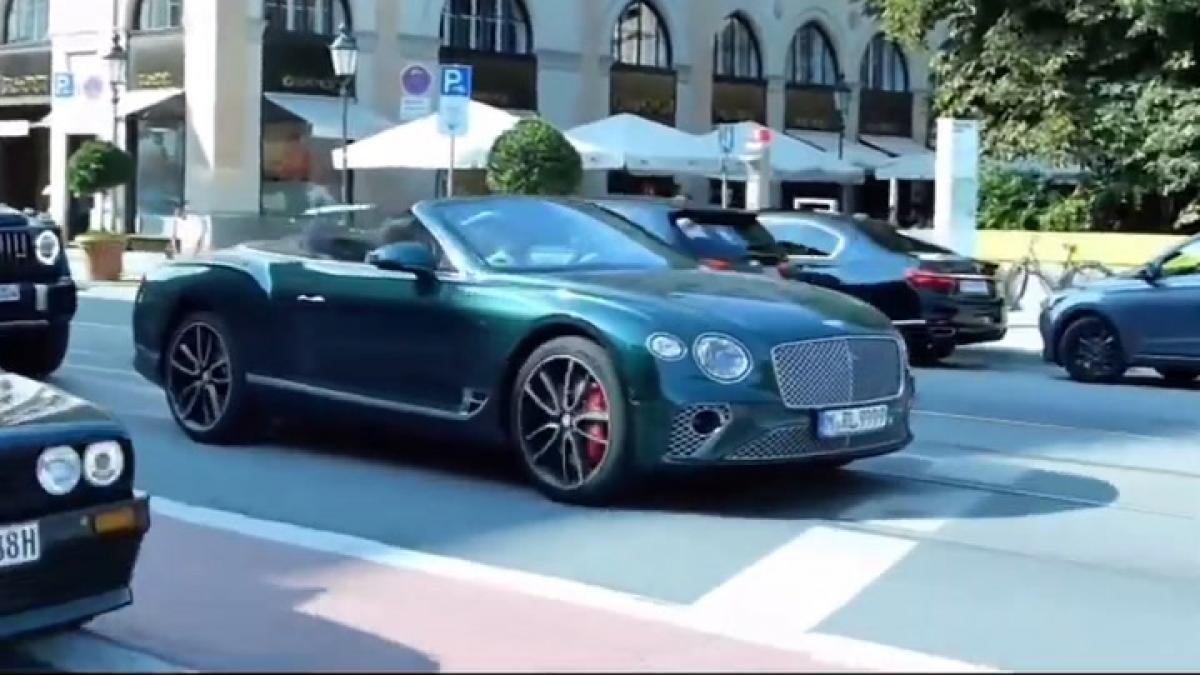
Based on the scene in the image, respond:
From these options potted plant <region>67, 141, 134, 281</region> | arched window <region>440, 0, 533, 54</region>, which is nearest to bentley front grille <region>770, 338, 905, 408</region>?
potted plant <region>67, 141, 134, 281</region>

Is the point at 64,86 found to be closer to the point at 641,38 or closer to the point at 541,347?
the point at 641,38

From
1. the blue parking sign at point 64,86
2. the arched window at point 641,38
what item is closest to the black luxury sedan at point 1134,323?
the blue parking sign at point 64,86

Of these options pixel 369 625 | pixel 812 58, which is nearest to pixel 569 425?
pixel 369 625

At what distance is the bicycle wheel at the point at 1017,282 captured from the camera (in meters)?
25.3

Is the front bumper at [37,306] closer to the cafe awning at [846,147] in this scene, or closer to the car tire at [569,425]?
the car tire at [569,425]

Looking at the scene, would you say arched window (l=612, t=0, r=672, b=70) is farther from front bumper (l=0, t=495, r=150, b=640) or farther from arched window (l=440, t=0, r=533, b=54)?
front bumper (l=0, t=495, r=150, b=640)

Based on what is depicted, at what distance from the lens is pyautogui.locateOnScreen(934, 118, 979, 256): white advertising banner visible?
24.4 metres

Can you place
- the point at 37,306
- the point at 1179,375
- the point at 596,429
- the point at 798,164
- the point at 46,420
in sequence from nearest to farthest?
the point at 46,420 < the point at 596,429 < the point at 37,306 < the point at 1179,375 < the point at 798,164

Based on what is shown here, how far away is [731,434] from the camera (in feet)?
27.3

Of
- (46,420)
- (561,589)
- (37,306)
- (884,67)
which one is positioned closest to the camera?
(46,420)

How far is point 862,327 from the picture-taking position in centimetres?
886

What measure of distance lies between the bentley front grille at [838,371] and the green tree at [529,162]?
1909cm

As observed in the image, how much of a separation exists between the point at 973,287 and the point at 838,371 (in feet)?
32.9

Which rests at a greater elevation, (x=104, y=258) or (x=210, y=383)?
(x=104, y=258)
